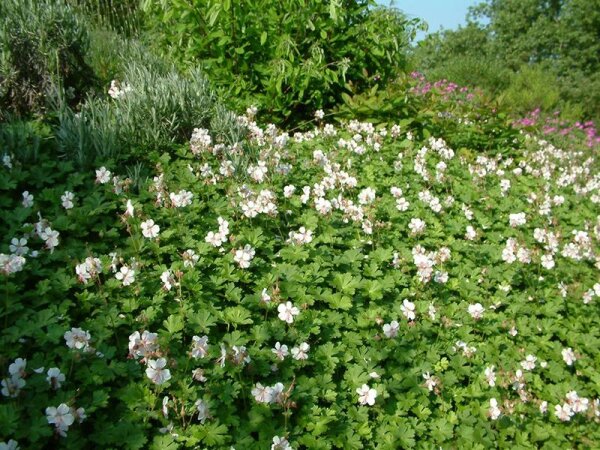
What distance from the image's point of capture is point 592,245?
5520 millimetres

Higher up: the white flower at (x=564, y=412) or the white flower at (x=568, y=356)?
the white flower at (x=568, y=356)

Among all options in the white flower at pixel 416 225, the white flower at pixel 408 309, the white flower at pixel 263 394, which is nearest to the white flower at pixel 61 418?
the white flower at pixel 263 394

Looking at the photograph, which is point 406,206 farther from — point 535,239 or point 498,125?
point 498,125

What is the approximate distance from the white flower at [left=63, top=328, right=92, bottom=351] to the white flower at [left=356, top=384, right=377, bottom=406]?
1.60 meters

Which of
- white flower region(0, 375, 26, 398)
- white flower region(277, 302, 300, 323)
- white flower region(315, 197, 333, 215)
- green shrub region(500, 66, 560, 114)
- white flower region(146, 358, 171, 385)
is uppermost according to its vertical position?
green shrub region(500, 66, 560, 114)

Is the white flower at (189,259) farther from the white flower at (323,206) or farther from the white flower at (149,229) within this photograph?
the white flower at (323,206)

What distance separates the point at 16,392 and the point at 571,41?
116 feet

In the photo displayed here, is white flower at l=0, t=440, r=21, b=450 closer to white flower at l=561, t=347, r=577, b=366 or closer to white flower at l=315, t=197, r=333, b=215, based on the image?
white flower at l=315, t=197, r=333, b=215

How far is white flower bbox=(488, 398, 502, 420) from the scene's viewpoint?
10.7 feet

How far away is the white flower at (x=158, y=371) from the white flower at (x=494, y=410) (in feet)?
7.09

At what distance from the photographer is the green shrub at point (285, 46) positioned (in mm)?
6445

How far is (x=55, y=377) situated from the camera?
8.01 feet

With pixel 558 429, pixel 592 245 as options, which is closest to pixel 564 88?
pixel 592 245

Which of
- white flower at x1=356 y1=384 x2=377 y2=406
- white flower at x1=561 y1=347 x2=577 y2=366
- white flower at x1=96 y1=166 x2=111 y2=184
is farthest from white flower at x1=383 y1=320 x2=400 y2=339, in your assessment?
white flower at x1=96 y1=166 x2=111 y2=184
